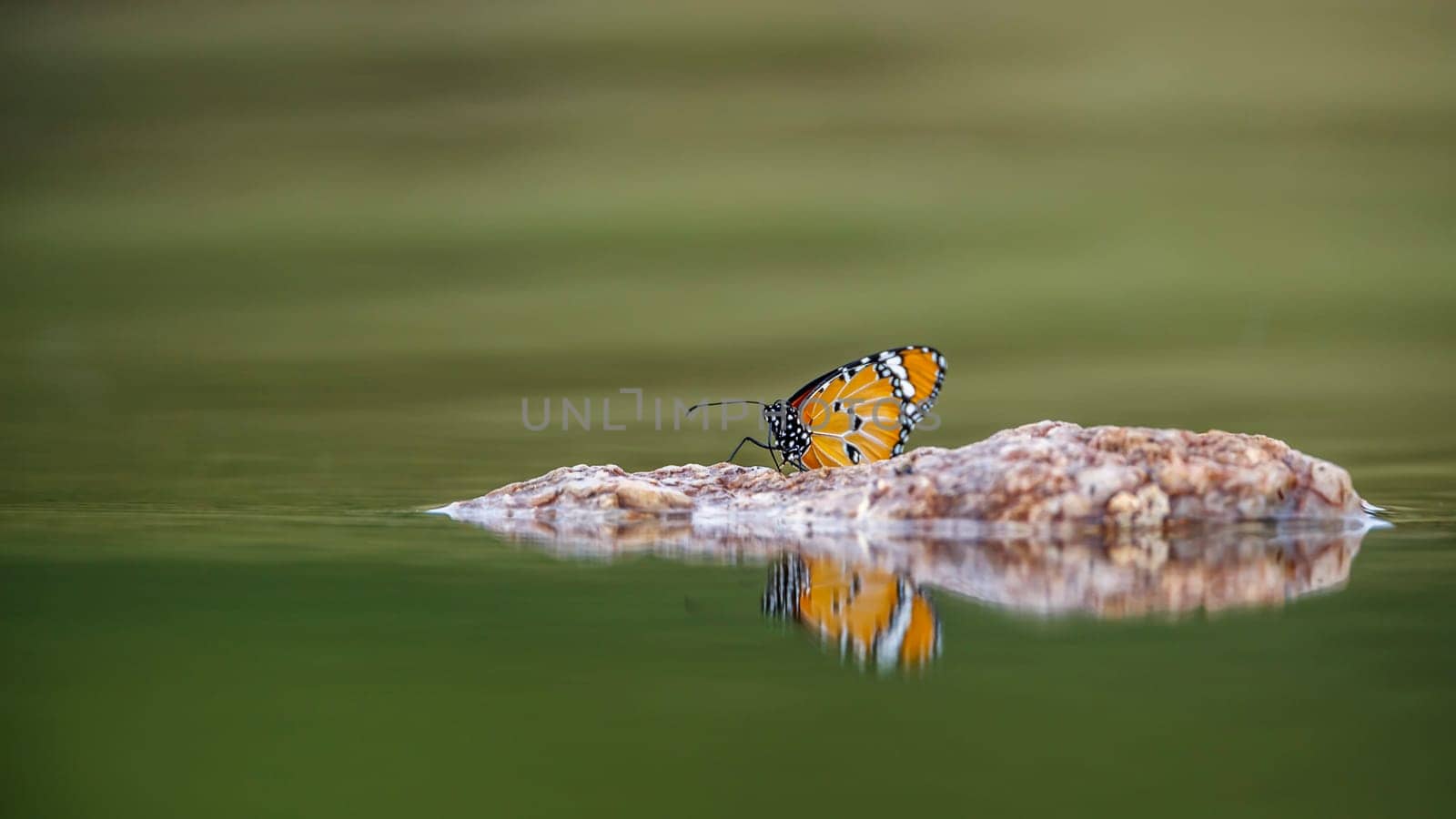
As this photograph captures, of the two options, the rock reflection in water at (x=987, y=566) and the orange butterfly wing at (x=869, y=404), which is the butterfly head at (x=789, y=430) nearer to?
the orange butterfly wing at (x=869, y=404)

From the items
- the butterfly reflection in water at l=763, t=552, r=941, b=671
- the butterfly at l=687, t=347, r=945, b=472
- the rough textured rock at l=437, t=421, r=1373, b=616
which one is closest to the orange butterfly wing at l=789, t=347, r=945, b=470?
the butterfly at l=687, t=347, r=945, b=472

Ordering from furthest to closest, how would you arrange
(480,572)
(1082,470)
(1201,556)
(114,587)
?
(1082,470) < (1201,556) < (480,572) < (114,587)

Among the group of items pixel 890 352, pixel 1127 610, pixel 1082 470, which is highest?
pixel 890 352

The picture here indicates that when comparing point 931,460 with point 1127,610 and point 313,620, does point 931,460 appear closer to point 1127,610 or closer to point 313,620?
point 1127,610

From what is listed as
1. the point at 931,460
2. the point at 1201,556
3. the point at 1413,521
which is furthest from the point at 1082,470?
the point at 1413,521

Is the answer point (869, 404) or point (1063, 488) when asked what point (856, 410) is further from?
point (1063, 488)

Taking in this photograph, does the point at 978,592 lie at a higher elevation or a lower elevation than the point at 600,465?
lower

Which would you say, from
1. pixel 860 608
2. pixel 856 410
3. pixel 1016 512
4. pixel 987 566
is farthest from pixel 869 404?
pixel 860 608
